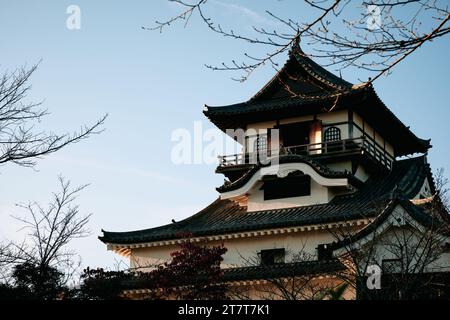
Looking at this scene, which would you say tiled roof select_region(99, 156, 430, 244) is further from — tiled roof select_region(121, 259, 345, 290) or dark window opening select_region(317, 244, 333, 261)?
tiled roof select_region(121, 259, 345, 290)

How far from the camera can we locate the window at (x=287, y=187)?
27.6 m

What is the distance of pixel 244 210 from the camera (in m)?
28.5

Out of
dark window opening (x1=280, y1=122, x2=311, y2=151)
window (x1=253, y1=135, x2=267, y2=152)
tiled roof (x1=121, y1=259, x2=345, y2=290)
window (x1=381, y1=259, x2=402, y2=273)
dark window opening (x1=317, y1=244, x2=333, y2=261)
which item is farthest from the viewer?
window (x1=253, y1=135, x2=267, y2=152)

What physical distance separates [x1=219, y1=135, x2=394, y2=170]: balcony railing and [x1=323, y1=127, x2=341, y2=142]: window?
0.36 metres

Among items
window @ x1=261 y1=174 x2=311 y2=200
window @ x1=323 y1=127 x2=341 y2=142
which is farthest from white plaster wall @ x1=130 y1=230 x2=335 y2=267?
window @ x1=323 y1=127 x2=341 y2=142

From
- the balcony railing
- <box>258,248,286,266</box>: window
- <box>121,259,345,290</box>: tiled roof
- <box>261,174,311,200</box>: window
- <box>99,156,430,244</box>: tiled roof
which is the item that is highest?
the balcony railing

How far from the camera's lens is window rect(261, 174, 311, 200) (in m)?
27.6

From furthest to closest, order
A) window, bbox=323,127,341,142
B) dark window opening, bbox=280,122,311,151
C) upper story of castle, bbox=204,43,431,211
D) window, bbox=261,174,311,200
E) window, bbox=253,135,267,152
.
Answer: window, bbox=253,135,267,152 < dark window opening, bbox=280,122,311,151 < window, bbox=323,127,341,142 < window, bbox=261,174,311,200 < upper story of castle, bbox=204,43,431,211

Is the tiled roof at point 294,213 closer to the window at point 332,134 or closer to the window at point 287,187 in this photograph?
the window at point 287,187

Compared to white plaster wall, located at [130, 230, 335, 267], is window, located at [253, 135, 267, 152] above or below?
above

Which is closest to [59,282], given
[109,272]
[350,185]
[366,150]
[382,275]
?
[109,272]
